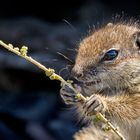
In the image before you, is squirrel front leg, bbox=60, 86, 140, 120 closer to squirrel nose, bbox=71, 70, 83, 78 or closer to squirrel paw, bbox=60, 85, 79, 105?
squirrel paw, bbox=60, 85, 79, 105

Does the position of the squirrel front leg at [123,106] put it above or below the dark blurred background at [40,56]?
below

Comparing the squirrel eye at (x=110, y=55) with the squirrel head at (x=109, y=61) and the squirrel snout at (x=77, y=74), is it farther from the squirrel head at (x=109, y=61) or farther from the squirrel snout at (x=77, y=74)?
the squirrel snout at (x=77, y=74)

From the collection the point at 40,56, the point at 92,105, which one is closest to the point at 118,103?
the point at 92,105

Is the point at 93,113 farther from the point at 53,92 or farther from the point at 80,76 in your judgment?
the point at 53,92

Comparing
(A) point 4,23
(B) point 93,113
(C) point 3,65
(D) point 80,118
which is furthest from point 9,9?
(B) point 93,113

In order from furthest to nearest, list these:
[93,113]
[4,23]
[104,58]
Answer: [4,23] < [104,58] < [93,113]

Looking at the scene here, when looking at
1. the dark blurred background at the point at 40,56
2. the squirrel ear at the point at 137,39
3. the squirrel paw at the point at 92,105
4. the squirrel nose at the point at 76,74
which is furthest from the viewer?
the dark blurred background at the point at 40,56

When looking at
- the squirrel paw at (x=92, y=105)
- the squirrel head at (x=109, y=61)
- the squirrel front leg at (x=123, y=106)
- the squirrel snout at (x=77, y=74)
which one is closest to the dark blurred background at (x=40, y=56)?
the squirrel head at (x=109, y=61)
